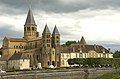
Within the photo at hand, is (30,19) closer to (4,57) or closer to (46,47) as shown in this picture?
(4,57)

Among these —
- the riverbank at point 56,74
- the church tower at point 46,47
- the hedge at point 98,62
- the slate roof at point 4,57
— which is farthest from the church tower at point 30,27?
the riverbank at point 56,74

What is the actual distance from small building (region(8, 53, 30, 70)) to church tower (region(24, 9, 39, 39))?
44.8 feet

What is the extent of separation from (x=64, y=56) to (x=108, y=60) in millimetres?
22217

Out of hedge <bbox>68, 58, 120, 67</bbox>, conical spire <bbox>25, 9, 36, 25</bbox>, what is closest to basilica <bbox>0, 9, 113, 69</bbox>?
conical spire <bbox>25, 9, 36, 25</bbox>

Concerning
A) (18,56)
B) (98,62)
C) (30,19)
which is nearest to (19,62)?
(18,56)

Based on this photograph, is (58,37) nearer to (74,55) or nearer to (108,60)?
(74,55)

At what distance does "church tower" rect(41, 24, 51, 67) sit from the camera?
449 ft

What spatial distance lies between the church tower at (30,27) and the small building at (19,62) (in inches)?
537

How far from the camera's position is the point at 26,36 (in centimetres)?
15675

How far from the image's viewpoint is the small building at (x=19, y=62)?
448ft

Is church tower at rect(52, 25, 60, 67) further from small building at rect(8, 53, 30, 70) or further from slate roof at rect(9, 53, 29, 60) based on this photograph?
slate roof at rect(9, 53, 29, 60)

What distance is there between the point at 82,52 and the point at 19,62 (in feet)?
82.5

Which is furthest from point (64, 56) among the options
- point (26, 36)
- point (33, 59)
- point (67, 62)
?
point (26, 36)

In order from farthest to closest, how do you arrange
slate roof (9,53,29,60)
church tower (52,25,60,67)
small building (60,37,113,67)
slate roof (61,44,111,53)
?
slate roof (61,44,111,53)
small building (60,37,113,67)
church tower (52,25,60,67)
slate roof (9,53,29,60)
